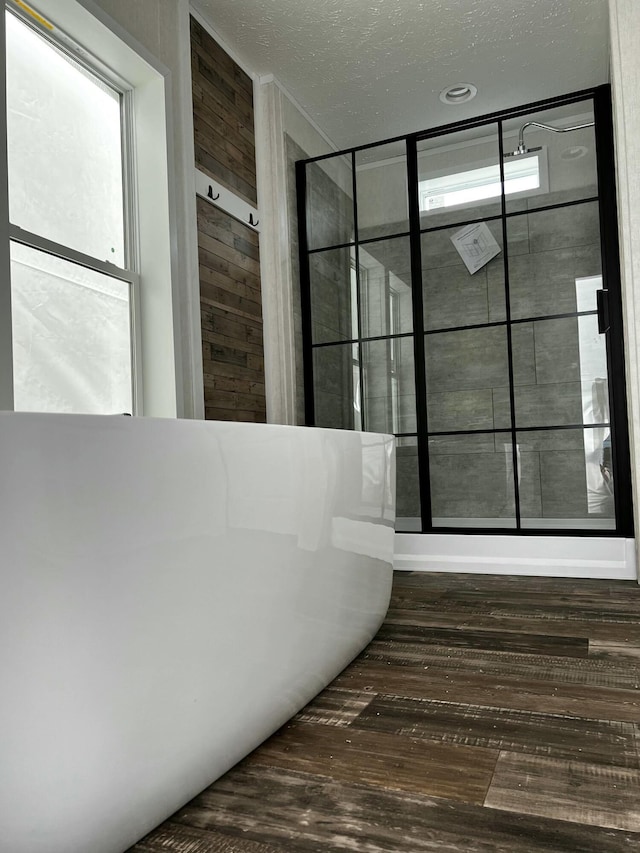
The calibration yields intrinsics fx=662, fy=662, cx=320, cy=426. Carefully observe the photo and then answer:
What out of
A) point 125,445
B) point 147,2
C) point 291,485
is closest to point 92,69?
point 147,2

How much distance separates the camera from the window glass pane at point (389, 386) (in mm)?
3191

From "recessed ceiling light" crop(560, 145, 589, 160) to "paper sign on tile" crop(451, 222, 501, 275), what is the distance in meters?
0.44

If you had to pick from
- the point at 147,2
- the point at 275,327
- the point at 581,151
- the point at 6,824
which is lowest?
the point at 6,824

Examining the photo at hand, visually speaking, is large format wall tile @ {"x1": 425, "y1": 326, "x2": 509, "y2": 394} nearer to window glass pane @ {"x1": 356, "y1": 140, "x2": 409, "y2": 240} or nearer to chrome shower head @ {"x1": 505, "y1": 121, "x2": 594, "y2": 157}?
window glass pane @ {"x1": 356, "y1": 140, "x2": 409, "y2": 240}

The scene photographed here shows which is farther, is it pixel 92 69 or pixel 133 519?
pixel 92 69

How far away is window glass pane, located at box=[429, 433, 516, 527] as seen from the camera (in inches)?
117

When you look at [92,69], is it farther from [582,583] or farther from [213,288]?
[582,583]

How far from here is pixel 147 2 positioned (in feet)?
8.07

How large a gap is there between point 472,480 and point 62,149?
2.14m

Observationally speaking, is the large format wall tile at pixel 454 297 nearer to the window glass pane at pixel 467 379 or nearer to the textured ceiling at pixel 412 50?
the window glass pane at pixel 467 379

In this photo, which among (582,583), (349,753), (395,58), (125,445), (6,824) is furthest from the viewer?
(395,58)

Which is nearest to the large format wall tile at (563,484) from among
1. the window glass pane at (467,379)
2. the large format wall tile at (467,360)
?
the window glass pane at (467,379)

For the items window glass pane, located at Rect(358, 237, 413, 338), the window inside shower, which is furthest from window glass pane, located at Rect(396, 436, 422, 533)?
window glass pane, located at Rect(358, 237, 413, 338)

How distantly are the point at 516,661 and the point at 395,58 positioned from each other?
276 cm
